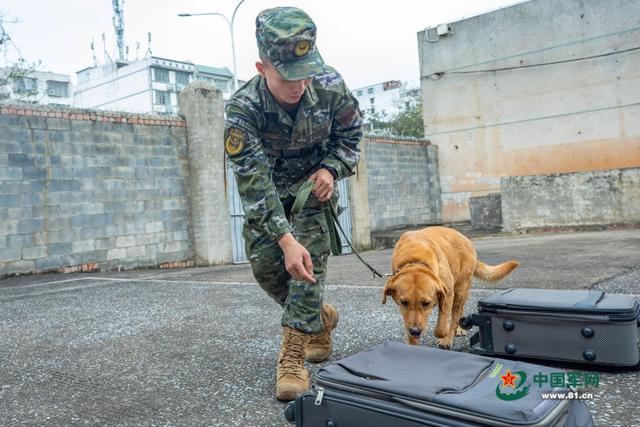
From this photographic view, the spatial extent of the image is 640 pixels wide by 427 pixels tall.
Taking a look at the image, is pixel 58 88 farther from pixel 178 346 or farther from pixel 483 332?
pixel 483 332

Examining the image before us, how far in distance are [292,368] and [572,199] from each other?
37.4 ft

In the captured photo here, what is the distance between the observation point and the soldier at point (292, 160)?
6.35 ft

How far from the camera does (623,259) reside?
5.29 metres

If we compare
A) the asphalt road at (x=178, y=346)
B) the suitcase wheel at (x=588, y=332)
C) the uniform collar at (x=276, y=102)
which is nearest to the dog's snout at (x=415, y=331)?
the asphalt road at (x=178, y=346)

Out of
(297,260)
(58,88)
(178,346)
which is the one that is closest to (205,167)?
(178,346)

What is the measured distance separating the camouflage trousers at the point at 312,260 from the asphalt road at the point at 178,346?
350 mm

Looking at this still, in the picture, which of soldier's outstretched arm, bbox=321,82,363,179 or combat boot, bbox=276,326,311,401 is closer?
combat boot, bbox=276,326,311,401

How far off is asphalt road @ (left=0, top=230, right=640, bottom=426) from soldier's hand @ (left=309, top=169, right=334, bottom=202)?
0.81 meters

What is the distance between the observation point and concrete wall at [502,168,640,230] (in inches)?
439

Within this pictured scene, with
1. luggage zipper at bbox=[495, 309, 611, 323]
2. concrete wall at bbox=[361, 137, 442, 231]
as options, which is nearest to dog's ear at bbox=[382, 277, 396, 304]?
luggage zipper at bbox=[495, 309, 611, 323]

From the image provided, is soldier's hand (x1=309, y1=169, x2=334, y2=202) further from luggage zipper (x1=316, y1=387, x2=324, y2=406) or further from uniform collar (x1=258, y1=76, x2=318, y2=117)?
luggage zipper (x1=316, y1=387, x2=324, y2=406)

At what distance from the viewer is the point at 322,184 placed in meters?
2.13

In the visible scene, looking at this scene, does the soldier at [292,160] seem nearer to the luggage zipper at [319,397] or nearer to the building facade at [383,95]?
the luggage zipper at [319,397]

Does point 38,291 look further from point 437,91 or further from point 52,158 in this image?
point 437,91
